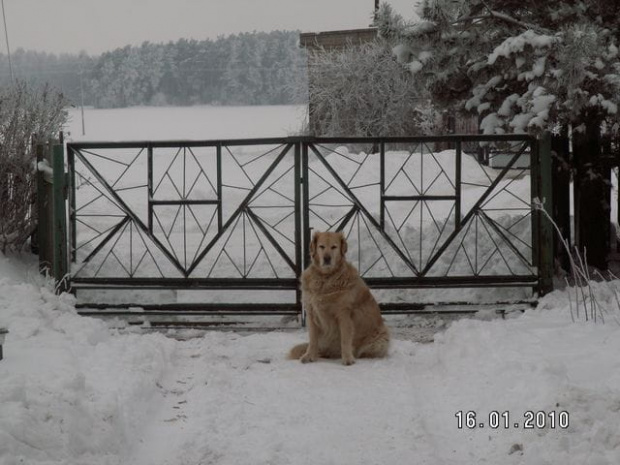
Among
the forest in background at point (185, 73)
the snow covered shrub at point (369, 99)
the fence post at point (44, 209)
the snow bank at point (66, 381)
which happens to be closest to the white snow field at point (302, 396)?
the snow bank at point (66, 381)

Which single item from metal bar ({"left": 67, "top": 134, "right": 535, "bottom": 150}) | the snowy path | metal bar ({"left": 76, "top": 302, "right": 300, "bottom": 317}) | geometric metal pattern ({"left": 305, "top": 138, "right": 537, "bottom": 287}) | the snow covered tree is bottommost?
the snowy path

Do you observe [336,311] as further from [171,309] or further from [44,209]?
[44,209]

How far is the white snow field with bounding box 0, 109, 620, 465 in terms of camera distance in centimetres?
518

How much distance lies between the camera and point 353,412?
249 inches

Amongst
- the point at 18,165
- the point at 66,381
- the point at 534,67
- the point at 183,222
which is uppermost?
the point at 534,67

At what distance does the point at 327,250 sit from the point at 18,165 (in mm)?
5566

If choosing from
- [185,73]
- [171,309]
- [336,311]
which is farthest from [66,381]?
[185,73]

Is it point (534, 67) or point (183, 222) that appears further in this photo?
point (183, 222)

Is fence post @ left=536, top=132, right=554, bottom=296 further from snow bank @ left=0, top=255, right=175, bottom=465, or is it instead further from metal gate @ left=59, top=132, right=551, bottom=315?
snow bank @ left=0, top=255, right=175, bottom=465

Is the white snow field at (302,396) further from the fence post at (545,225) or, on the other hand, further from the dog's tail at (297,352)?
the fence post at (545,225)

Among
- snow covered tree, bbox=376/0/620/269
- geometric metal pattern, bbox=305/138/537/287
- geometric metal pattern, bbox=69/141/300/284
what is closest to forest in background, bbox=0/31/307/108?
geometric metal pattern, bbox=69/141/300/284

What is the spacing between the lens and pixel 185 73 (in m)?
44.1

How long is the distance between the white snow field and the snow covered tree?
2276 mm

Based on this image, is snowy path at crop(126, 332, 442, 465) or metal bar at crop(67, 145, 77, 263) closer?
snowy path at crop(126, 332, 442, 465)
